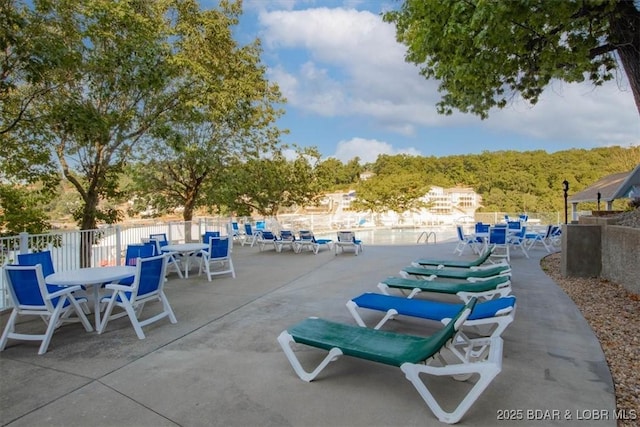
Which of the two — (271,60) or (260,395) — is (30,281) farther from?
(271,60)

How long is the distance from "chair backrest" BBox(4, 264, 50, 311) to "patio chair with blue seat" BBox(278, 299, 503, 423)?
2.37m

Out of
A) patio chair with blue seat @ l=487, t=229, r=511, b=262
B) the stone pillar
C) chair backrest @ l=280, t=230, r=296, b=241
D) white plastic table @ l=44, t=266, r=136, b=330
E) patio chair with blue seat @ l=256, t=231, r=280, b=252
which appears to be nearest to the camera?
white plastic table @ l=44, t=266, r=136, b=330

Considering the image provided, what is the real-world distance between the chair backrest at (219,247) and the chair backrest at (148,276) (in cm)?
291

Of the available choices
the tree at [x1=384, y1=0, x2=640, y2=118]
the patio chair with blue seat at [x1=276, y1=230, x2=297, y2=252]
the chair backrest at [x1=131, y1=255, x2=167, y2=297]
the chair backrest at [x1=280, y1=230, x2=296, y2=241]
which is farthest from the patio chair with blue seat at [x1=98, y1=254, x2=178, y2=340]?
the chair backrest at [x1=280, y1=230, x2=296, y2=241]

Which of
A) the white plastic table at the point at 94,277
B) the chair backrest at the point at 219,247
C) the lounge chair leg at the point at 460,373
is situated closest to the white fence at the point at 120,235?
the white plastic table at the point at 94,277

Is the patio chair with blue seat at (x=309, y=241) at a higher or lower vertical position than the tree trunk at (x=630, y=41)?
lower

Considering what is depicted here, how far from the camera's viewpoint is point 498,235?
30.4 ft

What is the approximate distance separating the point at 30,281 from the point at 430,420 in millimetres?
3665

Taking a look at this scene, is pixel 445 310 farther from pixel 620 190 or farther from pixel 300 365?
pixel 620 190

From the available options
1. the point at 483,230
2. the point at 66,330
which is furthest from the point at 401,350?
the point at 483,230

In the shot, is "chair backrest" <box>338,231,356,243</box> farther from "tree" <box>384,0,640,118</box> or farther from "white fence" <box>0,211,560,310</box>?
"tree" <box>384,0,640,118</box>

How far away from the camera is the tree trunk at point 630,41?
5.47m

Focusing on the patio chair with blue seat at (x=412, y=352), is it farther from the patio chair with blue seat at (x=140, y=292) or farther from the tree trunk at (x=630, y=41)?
the tree trunk at (x=630, y=41)

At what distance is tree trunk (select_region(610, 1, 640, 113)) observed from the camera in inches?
215
